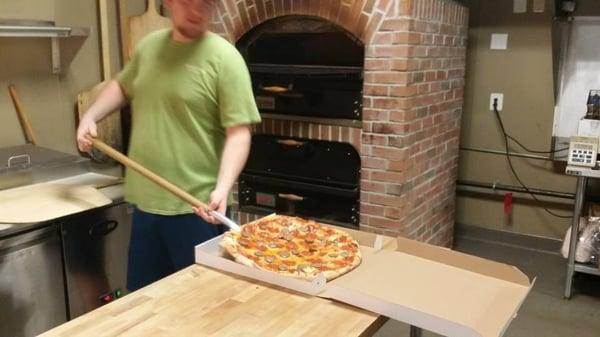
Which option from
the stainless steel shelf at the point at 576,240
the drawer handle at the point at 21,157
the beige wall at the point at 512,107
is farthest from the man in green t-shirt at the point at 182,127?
the beige wall at the point at 512,107

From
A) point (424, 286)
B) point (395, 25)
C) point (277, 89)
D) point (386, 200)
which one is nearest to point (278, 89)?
point (277, 89)

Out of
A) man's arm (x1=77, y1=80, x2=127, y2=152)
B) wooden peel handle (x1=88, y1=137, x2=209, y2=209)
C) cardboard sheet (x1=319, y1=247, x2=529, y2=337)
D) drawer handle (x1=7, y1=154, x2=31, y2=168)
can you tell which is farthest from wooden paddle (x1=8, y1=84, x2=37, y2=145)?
cardboard sheet (x1=319, y1=247, x2=529, y2=337)

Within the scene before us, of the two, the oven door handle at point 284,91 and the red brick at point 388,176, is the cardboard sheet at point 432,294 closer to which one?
the red brick at point 388,176

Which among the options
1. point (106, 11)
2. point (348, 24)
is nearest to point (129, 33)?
point (106, 11)

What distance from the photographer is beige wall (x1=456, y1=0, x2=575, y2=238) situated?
332 cm

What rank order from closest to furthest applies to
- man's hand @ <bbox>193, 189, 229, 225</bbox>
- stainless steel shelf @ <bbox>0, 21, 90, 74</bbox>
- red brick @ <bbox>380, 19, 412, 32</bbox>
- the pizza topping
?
the pizza topping
man's hand @ <bbox>193, 189, 229, 225</bbox>
stainless steel shelf @ <bbox>0, 21, 90, 74</bbox>
red brick @ <bbox>380, 19, 412, 32</bbox>

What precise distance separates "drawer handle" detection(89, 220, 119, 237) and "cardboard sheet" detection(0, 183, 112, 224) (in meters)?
0.09

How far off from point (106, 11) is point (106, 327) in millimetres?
2180

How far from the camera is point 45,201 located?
2193 mm

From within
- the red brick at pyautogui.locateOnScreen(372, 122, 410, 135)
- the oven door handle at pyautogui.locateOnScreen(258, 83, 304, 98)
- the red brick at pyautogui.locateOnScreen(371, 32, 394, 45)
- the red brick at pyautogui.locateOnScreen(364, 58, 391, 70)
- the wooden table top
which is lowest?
the wooden table top

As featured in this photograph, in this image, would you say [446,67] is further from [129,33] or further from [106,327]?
[106,327]

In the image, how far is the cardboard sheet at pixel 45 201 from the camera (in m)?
2.01

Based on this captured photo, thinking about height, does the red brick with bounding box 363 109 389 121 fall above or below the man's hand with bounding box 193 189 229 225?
above

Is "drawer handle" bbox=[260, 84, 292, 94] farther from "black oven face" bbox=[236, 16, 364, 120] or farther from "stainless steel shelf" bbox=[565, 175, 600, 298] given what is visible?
"stainless steel shelf" bbox=[565, 175, 600, 298]
